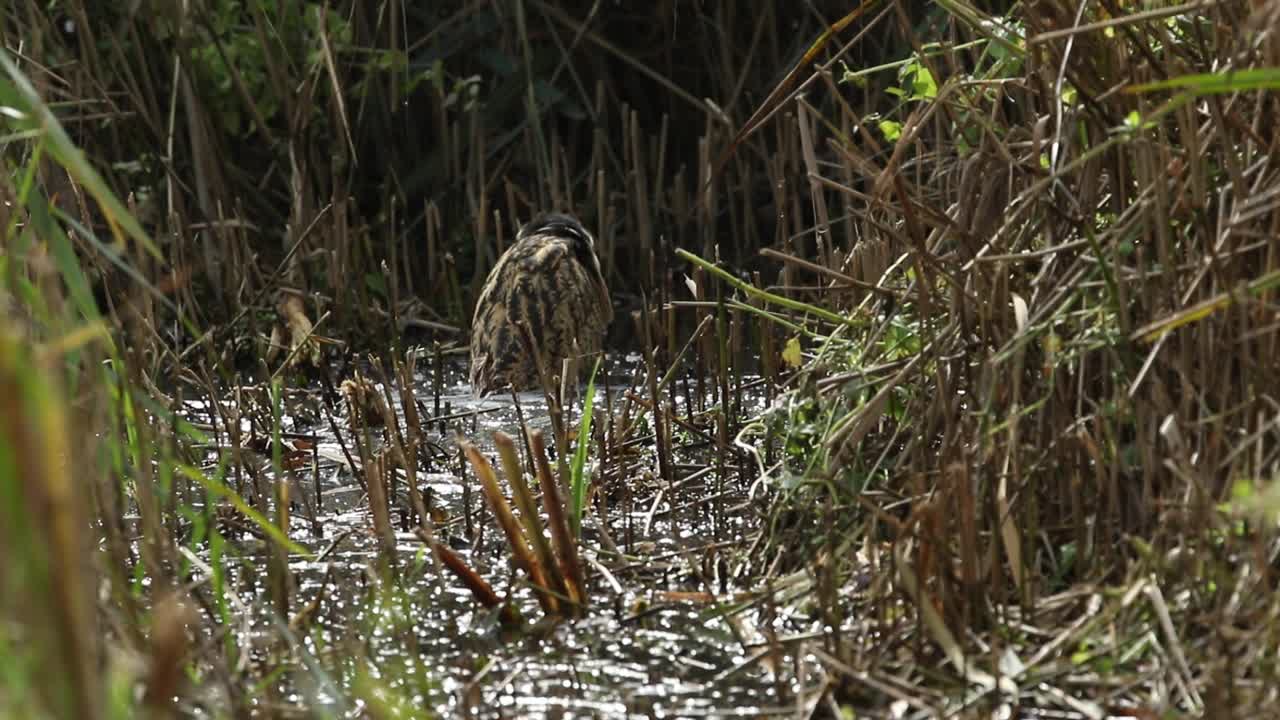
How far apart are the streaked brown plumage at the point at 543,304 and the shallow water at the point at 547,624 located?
142 centimetres

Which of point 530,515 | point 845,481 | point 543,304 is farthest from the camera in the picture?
point 543,304

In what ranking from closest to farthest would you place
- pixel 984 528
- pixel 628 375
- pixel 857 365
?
pixel 984 528 < pixel 857 365 < pixel 628 375

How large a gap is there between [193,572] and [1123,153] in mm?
2162

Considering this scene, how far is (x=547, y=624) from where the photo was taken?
3.75m

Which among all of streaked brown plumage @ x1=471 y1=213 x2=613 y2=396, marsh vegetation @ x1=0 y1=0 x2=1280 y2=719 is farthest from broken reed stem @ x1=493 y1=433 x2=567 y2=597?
streaked brown plumage @ x1=471 y1=213 x2=613 y2=396

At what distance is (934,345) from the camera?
11.8 feet

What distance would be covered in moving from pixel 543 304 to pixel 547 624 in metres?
3.02

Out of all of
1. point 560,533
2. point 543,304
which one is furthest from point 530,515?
point 543,304

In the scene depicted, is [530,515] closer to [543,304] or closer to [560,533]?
[560,533]

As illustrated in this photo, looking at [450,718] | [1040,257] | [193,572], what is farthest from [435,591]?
[1040,257]

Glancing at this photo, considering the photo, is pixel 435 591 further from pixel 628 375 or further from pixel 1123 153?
pixel 628 375

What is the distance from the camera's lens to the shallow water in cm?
332

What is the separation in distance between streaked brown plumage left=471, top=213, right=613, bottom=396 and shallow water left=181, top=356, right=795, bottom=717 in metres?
1.42

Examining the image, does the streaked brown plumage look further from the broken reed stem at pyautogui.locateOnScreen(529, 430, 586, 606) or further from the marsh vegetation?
the broken reed stem at pyautogui.locateOnScreen(529, 430, 586, 606)
